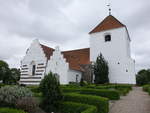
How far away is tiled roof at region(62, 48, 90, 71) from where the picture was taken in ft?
87.5

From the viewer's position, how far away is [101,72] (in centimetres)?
2577

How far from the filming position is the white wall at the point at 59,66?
25.2 meters

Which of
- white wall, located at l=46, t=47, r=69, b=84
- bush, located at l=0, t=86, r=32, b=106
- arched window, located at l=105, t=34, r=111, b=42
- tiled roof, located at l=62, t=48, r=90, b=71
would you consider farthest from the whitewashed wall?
bush, located at l=0, t=86, r=32, b=106

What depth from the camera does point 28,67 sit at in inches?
1180

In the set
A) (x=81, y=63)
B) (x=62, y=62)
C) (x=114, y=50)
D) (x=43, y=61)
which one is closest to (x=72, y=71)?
(x=62, y=62)

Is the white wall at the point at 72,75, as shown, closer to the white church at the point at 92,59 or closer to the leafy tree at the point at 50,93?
the white church at the point at 92,59

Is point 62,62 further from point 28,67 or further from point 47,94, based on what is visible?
point 47,94

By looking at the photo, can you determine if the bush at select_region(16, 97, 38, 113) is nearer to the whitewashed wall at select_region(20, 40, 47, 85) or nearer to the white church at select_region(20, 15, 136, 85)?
the white church at select_region(20, 15, 136, 85)

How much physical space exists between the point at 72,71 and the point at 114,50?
7855 mm

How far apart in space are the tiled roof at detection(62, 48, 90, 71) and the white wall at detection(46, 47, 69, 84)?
0.92 metres

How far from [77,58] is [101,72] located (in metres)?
5.93

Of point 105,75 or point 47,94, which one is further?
point 105,75

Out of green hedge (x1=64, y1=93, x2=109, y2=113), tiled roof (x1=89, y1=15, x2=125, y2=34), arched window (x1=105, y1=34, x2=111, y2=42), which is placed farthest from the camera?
arched window (x1=105, y1=34, x2=111, y2=42)

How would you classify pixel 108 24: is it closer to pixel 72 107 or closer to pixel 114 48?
pixel 114 48
